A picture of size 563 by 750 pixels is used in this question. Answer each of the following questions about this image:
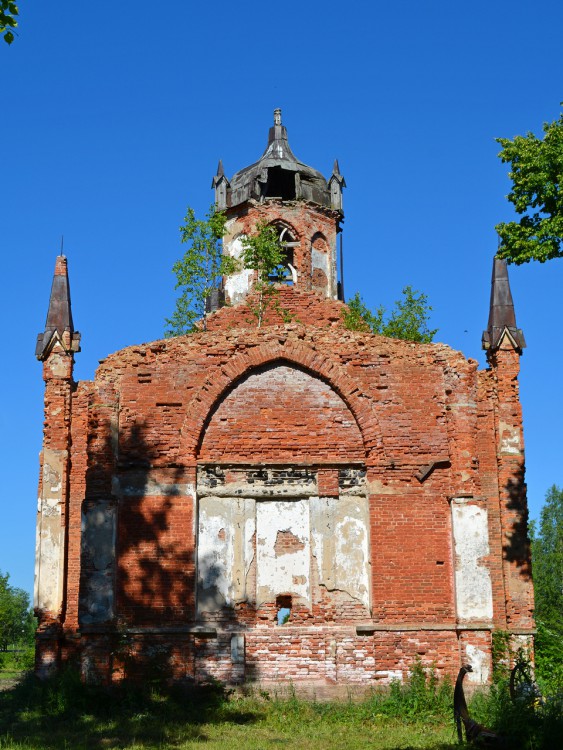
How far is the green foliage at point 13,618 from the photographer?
43.8 m

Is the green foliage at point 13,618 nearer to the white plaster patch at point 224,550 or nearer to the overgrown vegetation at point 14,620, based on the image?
the overgrown vegetation at point 14,620

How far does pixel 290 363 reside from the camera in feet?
52.8

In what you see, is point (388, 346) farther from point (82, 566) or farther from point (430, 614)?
point (82, 566)

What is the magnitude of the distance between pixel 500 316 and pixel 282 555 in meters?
5.76

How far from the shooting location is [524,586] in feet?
51.2

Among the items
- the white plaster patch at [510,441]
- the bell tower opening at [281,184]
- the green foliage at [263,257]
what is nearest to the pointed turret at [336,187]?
the bell tower opening at [281,184]

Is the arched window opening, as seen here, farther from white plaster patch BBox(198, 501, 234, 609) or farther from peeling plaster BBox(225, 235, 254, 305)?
white plaster patch BBox(198, 501, 234, 609)

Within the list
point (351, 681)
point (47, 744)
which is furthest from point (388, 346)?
point (47, 744)

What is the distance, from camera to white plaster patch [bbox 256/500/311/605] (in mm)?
15109

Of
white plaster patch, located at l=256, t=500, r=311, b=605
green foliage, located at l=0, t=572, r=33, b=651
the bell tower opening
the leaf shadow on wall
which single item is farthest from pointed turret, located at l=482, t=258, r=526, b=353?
green foliage, located at l=0, t=572, r=33, b=651

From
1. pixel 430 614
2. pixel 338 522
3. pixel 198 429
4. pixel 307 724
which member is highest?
pixel 198 429

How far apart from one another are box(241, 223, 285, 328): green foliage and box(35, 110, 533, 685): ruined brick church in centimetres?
587

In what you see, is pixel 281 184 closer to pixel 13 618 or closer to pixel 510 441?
pixel 510 441

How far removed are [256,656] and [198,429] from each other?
3616 mm
